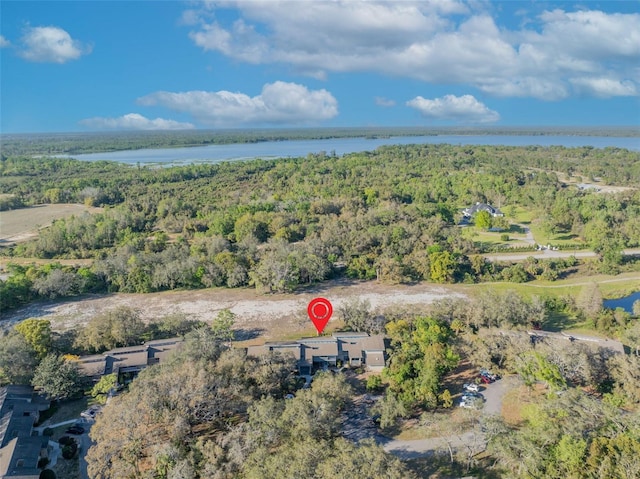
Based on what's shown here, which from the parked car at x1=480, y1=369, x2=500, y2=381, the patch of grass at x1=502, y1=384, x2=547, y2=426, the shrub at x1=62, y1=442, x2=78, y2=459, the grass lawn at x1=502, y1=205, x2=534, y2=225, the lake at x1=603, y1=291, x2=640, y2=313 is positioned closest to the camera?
the shrub at x1=62, y1=442, x2=78, y2=459

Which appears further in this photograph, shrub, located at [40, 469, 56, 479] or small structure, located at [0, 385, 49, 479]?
shrub, located at [40, 469, 56, 479]

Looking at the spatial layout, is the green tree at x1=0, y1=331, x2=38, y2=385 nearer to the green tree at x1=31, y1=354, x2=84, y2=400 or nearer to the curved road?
the green tree at x1=31, y1=354, x2=84, y2=400

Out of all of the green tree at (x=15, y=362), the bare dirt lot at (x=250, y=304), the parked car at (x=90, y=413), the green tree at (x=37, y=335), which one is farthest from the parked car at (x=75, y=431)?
the bare dirt lot at (x=250, y=304)

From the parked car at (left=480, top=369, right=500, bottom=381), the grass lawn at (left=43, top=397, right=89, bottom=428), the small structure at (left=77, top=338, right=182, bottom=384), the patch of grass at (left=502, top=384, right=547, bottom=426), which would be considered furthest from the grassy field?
the grass lawn at (left=43, top=397, right=89, bottom=428)

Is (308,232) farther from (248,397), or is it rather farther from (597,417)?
(597,417)

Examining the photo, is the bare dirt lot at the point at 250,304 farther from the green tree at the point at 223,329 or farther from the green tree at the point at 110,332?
the green tree at the point at 110,332

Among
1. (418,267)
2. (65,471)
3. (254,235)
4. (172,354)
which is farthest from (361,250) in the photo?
(65,471)
